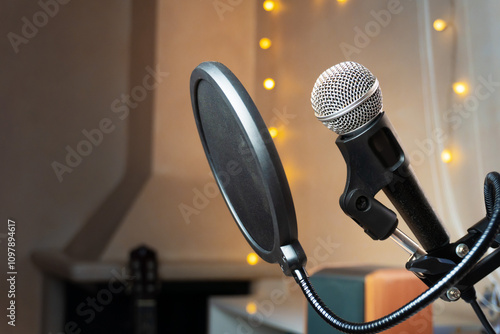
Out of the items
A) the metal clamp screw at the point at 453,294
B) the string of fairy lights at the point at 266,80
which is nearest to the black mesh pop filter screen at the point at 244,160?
the metal clamp screw at the point at 453,294

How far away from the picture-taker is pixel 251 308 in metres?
1.89

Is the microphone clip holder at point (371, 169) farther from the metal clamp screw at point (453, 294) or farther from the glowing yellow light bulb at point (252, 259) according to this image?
the glowing yellow light bulb at point (252, 259)

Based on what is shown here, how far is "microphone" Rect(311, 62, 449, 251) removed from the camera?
0.44 meters

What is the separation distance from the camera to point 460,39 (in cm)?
132

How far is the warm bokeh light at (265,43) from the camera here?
8.30ft

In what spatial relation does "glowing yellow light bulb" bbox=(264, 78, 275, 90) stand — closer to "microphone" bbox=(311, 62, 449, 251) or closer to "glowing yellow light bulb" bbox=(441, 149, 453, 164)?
"glowing yellow light bulb" bbox=(441, 149, 453, 164)

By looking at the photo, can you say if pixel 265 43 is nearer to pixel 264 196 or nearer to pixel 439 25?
pixel 439 25

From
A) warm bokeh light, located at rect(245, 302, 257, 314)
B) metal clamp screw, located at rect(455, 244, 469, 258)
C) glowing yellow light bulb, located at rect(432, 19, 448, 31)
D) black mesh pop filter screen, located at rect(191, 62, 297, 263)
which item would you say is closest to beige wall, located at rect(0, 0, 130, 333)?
warm bokeh light, located at rect(245, 302, 257, 314)

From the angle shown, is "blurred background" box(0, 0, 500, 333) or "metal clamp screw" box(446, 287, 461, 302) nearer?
"metal clamp screw" box(446, 287, 461, 302)

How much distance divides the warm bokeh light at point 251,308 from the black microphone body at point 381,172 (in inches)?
54.7

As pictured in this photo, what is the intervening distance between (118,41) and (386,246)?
1.84m

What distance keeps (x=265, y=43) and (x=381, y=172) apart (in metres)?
2.19

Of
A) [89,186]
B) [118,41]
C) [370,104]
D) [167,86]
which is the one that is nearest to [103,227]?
[89,186]

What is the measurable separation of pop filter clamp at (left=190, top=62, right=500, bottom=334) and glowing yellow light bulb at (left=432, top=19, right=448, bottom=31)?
99 cm
